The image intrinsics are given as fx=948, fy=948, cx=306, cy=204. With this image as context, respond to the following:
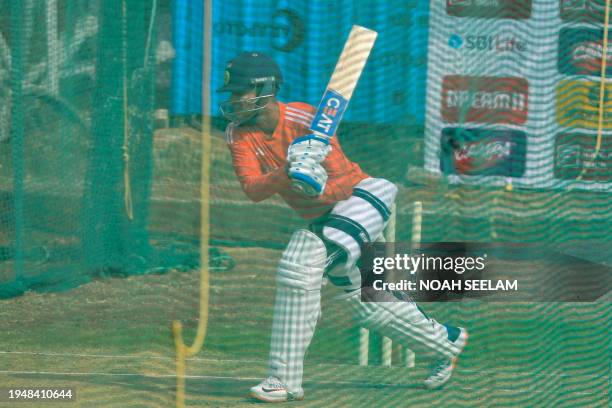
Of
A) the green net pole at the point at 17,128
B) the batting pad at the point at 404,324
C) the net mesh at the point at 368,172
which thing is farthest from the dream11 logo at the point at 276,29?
the green net pole at the point at 17,128

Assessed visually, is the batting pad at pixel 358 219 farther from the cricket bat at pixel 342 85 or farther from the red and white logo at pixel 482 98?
the red and white logo at pixel 482 98

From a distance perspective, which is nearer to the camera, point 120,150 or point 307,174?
point 307,174

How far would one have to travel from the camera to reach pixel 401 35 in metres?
3.19

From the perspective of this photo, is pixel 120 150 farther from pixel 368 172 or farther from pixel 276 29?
pixel 368 172

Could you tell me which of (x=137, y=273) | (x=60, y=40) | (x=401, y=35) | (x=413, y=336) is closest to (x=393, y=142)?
(x=401, y=35)

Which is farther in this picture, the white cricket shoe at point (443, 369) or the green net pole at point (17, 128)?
the green net pole at point (17, 128)

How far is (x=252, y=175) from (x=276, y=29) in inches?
19.2

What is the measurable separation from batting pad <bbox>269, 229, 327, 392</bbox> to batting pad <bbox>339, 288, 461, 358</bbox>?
0.47 feet

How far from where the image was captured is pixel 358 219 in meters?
3.16

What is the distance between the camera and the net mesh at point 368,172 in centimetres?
319

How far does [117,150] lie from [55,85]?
1.57 ft

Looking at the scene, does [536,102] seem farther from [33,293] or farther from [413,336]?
[33,293]
